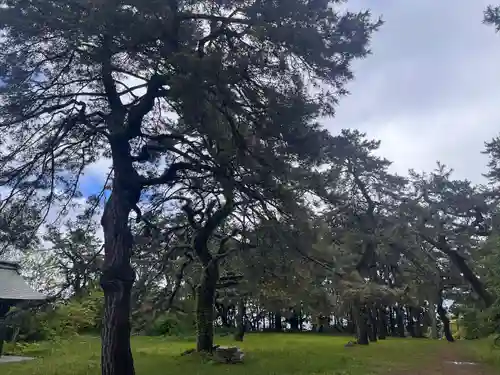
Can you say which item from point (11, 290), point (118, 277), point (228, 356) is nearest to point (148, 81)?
point (118, 277)

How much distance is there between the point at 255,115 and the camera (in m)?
6.45

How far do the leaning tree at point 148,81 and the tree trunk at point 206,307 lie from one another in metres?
5.43

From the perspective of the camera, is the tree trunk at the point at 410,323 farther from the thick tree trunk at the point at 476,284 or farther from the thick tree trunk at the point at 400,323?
the thick tree trunk at the point at 476,284

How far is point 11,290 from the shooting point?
15.0 metres

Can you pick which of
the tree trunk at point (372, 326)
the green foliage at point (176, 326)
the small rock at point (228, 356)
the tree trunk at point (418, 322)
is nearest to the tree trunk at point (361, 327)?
the tree trunk at point (372, 326)

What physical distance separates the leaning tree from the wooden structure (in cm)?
813

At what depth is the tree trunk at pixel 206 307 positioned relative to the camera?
41.4 feet

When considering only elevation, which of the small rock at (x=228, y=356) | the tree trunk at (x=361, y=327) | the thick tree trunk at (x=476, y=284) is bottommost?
the small rock at (x=228, y=356)

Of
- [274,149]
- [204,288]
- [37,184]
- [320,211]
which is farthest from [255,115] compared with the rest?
[204,288]

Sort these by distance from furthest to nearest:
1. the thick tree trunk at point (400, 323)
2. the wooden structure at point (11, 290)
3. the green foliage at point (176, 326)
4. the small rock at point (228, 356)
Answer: the thick tree trunk at point (400, 323) → the green foliage at point (176, 326) → the wooden structure at point (11, 290) → the small rock at point (228, 356)

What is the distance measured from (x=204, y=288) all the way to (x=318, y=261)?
511 centimetres

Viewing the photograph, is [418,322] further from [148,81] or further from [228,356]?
[148,81]

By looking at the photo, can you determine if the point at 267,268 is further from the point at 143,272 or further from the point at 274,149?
the point at 143,272

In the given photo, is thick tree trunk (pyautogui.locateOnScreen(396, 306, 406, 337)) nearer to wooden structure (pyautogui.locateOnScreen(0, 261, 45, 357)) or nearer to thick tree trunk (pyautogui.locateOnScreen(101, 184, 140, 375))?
wooden structure (pyautogui.locateOnScreen(0, 261, 45, 357))
